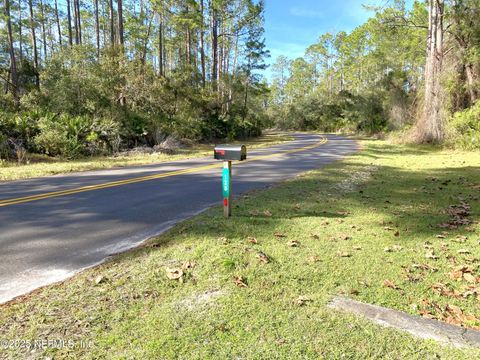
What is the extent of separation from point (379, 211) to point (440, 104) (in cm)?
1721

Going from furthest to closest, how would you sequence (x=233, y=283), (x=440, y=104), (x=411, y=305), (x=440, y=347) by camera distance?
(x=440, y=104) → (x=233, y=283) → (x=411, y=305) → (x=440, y=347)

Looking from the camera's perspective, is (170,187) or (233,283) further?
(170,187)

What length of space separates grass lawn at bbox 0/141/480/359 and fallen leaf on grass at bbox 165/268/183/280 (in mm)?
10

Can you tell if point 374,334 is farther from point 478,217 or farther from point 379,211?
point 478,217

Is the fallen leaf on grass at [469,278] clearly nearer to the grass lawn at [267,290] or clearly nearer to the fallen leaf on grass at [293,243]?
the grass lawn at [267,290]

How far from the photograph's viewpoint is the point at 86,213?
5934 millimetres

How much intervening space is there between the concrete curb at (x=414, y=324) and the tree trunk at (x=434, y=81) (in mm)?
19892

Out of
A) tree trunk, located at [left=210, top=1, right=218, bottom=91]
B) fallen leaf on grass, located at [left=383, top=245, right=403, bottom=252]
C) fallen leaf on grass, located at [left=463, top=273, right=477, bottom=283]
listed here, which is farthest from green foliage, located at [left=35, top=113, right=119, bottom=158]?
fallen leaf on grass, located at [left=463, top=273, right=477, bottom=283]

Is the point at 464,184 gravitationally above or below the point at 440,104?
below

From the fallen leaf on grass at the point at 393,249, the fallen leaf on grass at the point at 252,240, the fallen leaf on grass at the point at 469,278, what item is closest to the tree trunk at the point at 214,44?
the fallen leaf on grass at the point at 252,240

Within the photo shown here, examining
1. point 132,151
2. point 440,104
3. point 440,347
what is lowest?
point 440,347

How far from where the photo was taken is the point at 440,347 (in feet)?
7.86

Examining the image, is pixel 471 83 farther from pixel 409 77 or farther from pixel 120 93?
pixel 120 93

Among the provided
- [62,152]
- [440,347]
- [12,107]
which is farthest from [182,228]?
[12,107]
